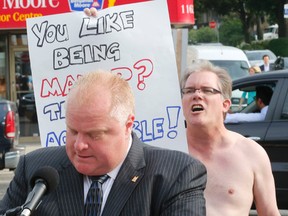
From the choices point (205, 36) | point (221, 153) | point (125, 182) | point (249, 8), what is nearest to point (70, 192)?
point (125, 182)

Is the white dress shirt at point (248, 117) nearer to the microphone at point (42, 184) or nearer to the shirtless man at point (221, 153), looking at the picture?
the shirtless man at point (221, 153)

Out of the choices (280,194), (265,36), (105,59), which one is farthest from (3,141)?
(265,36)

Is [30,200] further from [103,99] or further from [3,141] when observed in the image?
[3,141]

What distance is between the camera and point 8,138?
13.0 metres

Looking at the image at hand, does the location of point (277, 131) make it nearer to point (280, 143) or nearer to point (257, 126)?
point (280, 143)

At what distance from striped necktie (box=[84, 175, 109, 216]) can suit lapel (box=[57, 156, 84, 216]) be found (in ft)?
0.08

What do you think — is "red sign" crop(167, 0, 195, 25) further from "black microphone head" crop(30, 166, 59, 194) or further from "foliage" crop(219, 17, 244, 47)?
"foliage" crop(219, 17, 244, 47)

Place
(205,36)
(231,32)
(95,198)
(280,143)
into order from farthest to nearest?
1. (231,32)
2. (205,36)
3. (280,143)
4. (95,198)

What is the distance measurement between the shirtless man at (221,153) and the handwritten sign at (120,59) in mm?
123

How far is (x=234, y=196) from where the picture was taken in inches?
168

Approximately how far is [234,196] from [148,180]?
143 cm

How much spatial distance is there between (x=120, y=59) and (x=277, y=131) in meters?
4.69

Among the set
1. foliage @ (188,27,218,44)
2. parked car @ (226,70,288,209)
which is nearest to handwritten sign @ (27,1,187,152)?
parked car @ (226,70,288,209)

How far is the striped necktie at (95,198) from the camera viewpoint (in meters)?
2.89
